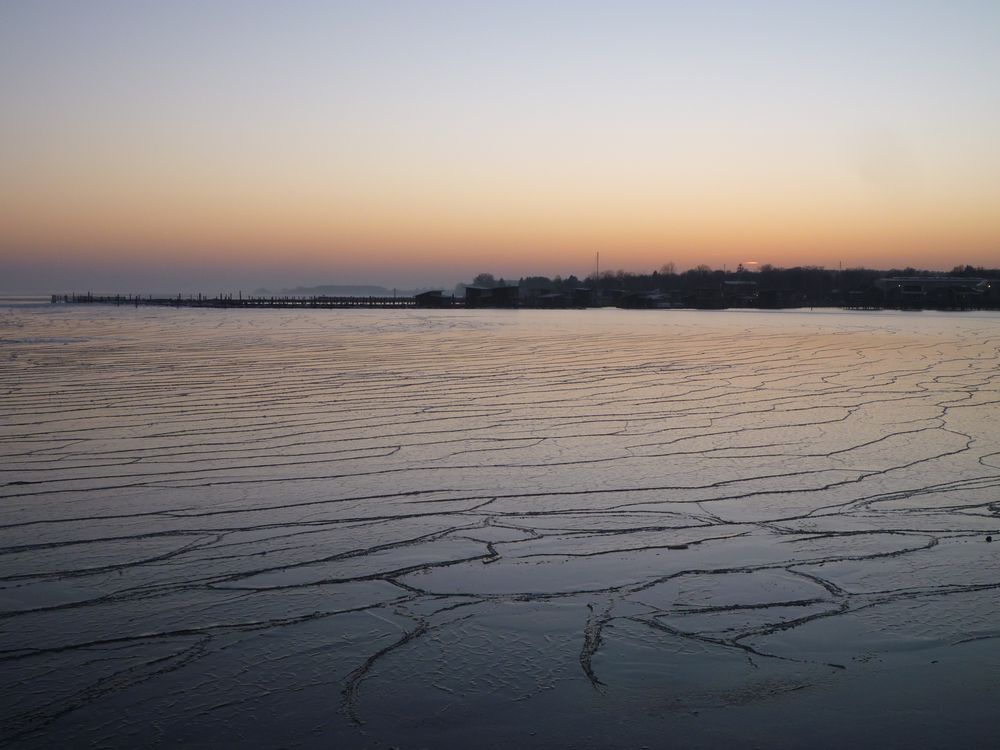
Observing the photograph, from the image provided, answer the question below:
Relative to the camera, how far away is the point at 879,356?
20.5m

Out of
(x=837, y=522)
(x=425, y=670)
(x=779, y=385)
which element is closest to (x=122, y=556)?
(x=425, y=670)

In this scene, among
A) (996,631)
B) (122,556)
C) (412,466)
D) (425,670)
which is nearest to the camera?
(425,670)

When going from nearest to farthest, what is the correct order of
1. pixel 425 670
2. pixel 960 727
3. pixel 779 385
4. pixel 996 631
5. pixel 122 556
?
pixel 960 727 → pixel 425 670 → pixel 996 631 → pixel 122 556 → pixel 779 385

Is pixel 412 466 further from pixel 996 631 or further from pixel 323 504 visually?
pixel 996 631

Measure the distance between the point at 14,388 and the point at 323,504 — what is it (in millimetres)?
9412

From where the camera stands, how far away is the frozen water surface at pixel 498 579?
3.06 metres

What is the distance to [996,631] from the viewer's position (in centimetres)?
374

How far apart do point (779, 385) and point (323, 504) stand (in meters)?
9.95

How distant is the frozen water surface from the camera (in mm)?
3057

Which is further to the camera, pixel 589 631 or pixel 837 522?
pixel 837 522

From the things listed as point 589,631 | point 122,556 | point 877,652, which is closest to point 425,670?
point 589,631

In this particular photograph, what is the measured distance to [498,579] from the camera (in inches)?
175

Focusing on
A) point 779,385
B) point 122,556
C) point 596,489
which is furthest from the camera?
point 779,385

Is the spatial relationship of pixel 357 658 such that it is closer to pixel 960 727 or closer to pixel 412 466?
pixel 960 727
